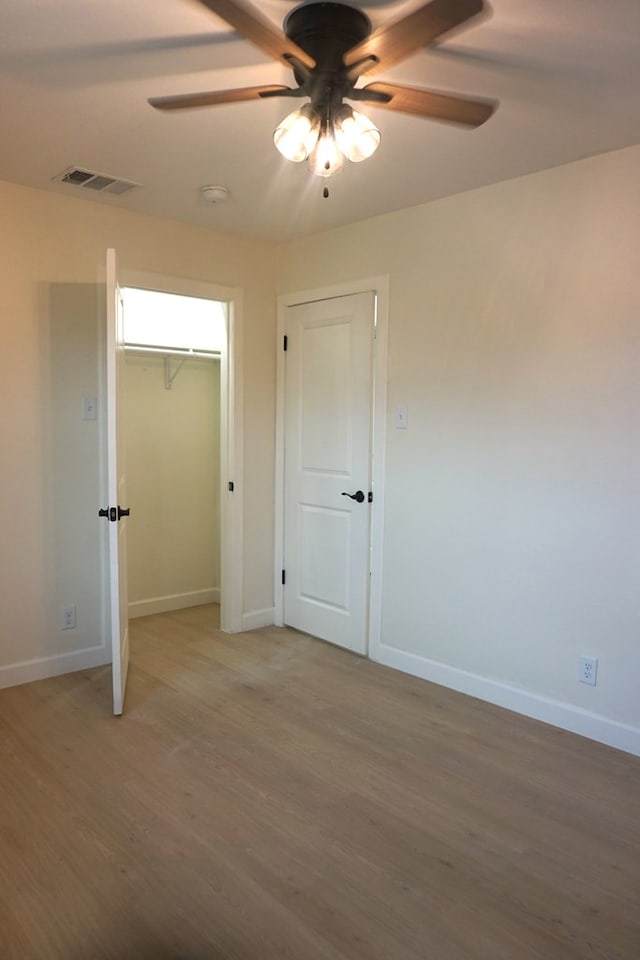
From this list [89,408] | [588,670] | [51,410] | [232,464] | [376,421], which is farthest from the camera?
[232,464]

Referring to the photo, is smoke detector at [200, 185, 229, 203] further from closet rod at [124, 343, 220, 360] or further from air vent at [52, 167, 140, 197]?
closet rod at [124, 343, 220, 360]

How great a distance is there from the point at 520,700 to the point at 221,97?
273 centimetres

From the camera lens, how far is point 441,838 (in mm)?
2125

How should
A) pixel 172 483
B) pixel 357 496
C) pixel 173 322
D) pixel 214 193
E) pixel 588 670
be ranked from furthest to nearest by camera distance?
1. pixel 172 483
2. pixel 173 322
3. pixel 357 496
4. pixel 214 193
5. pixel 588 670

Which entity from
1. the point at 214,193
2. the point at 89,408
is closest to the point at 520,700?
the point at 89,408

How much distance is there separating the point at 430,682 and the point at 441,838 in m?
1.27

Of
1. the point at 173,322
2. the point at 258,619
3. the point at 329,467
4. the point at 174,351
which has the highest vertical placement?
the point at 173,322

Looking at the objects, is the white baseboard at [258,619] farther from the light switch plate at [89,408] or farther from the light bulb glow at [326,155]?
the light bulb glow at [326,155]

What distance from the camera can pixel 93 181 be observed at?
Result: 304 cm

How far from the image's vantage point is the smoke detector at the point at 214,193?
3.08 m

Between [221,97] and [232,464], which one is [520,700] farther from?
[221,97]

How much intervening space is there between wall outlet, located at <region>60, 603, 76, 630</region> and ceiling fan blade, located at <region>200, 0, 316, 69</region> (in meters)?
2.80

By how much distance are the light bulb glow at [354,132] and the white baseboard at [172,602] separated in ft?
11.2

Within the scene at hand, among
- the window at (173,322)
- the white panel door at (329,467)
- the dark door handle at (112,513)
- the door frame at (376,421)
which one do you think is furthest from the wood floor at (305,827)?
the window at (173,322)
